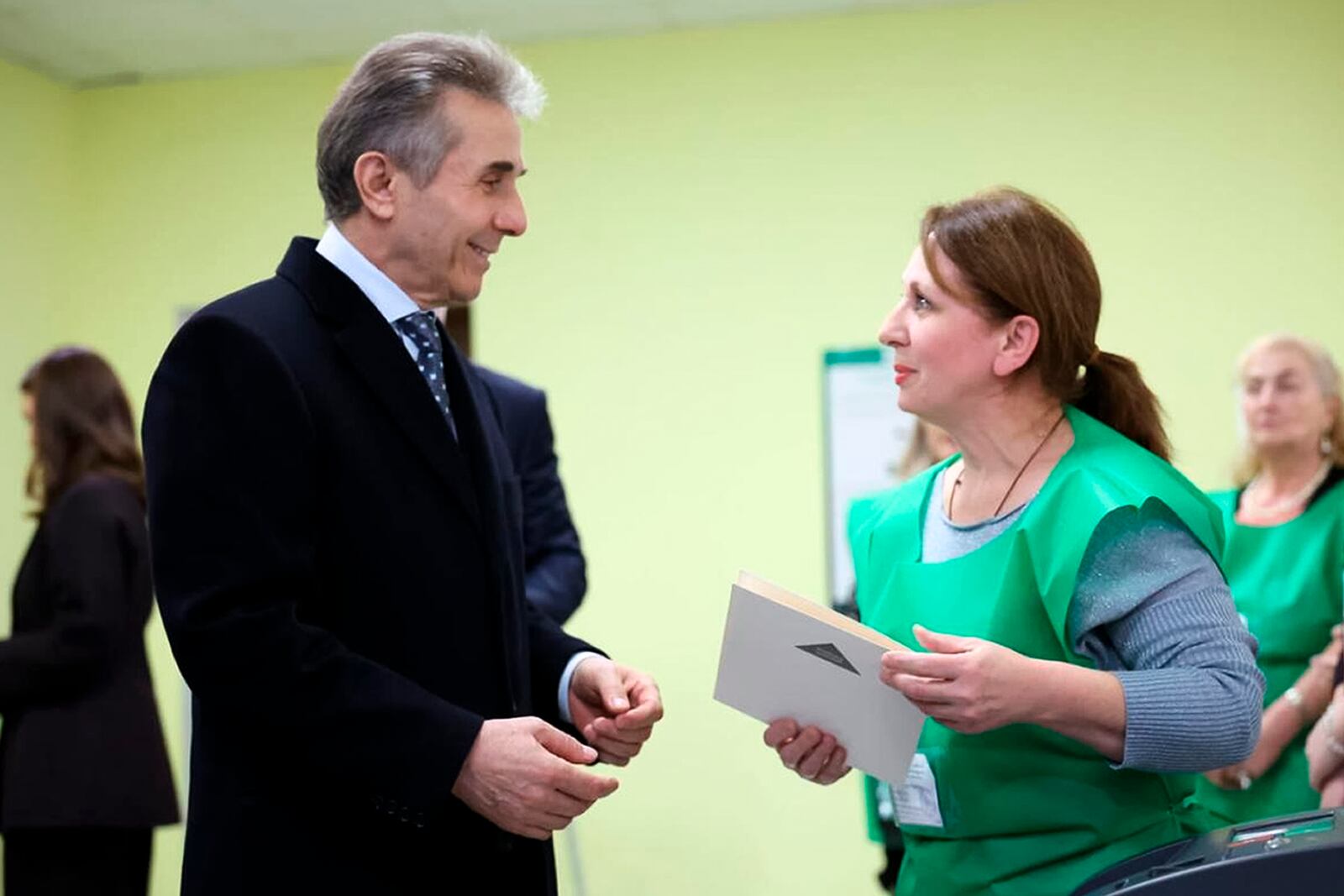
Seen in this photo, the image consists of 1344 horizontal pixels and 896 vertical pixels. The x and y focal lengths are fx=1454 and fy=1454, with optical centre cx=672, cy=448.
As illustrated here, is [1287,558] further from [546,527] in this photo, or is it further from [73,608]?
[73,608]

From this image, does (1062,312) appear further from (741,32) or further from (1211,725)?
(741,32)

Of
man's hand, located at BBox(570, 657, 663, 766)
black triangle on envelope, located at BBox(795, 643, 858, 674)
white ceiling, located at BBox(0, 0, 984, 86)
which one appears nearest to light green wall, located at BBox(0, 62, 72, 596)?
white ceiling, located at BBox(0, 0, 984, 86)

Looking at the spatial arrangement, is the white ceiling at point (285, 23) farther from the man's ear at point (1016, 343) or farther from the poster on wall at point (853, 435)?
the man's ear at point (1016, 343)

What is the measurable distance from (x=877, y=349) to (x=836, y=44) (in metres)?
0.98

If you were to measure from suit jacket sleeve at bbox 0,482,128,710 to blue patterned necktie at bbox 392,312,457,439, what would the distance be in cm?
167

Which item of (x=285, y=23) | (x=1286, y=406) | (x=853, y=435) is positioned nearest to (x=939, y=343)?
(x=1286, y=406)

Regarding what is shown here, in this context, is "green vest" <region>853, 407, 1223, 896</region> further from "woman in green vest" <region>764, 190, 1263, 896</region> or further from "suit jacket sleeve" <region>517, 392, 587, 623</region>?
"suit jacket sleeve" <region>517, 392, 587, 623</region>

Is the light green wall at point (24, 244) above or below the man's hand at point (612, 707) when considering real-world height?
above

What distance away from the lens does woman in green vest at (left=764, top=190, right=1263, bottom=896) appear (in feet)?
4.68

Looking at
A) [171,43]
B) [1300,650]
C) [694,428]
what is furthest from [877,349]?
[171,43]

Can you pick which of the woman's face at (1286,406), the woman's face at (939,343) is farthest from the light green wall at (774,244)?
the woman's face at (939,343)

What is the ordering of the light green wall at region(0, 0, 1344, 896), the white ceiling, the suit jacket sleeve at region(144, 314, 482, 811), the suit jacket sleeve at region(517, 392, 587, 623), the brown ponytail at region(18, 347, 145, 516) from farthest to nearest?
the white ceiling → the light green wall at region(0, 0, 1344, 896) → the brown ponytail at region(18, 347, 145, 516) → the suit jacket sleeve at region(517, 392, 587, 623) → the suit jacket sleeve at region(144, 314, 482, 811)

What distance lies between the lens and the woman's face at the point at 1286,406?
10.4 feet

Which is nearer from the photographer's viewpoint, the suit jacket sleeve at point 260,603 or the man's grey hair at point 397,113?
the suit jacket sleeve at point 260,603
